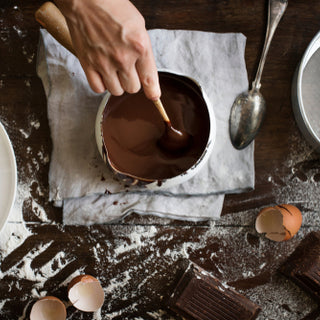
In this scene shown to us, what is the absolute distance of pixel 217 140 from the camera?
42.2 inches

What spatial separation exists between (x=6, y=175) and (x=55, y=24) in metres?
0.41

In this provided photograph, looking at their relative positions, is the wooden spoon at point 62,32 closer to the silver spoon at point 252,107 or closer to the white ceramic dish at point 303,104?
the silver spoon at point 252,107

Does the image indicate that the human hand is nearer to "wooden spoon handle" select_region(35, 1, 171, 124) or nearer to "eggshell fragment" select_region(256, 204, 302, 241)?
"wooden spoon handle" select_region(35, 1, 171, 124)

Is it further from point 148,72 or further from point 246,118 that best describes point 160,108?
point 246,118

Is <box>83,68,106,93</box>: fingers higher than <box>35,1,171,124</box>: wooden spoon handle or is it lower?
lower

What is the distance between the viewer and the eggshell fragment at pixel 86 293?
1.03 metres

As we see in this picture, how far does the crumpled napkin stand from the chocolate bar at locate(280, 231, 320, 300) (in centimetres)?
24

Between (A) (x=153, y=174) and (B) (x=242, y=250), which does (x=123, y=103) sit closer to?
(A) (x=153, y=174)

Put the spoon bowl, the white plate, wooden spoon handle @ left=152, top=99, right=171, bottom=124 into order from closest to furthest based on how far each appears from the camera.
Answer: wooden spoon handle @ left=152, top=99, right=171, bottom=124 → the white plate → the spoon bowl

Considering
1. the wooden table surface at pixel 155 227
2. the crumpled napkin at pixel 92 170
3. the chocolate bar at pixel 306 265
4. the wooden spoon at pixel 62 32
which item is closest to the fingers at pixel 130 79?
the wooden spoon at pixel 62 32

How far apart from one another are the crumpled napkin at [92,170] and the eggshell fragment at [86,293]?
0.17 metres

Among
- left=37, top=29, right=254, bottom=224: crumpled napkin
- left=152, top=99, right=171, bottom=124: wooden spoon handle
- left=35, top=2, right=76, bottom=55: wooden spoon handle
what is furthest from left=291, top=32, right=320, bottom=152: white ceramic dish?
A: left=35, top=2, right=76, bottom=55: wooden spoon handle

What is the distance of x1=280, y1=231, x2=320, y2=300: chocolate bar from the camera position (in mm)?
1031

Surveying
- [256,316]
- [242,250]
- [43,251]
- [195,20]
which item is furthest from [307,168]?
[43,251]
